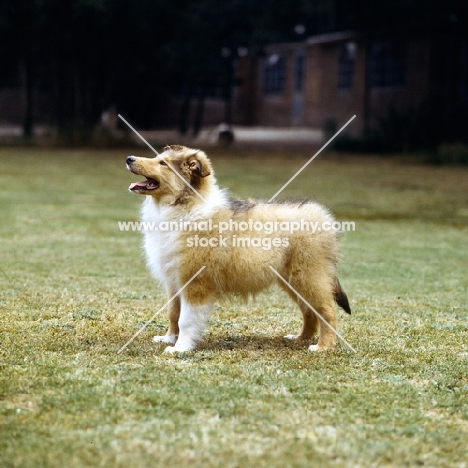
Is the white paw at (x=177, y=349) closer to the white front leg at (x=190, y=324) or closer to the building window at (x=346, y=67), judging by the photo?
the white front leg at (x=190, y=324)

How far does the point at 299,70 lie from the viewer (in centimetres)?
4775

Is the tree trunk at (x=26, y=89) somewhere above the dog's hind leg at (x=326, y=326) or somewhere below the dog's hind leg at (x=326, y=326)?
above

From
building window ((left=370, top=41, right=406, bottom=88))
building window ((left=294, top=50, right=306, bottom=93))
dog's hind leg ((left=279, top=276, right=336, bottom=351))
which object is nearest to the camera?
dog's hind leg ((left=279, top=276, right=336, bottom=351))

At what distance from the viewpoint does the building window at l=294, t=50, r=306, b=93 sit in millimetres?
47312

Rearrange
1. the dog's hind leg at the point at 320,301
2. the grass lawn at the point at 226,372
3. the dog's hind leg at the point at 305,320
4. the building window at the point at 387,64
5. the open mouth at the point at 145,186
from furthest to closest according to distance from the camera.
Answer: the building window at the point at 387,64, the dog's hind leg at the point at 305,320, the dog's hind leg at the point at 320,301, the open mouth at the point at 145,186, the grass lawn at the point at 226,372

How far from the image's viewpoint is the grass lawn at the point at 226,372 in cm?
447

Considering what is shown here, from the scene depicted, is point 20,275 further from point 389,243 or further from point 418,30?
point 418,30

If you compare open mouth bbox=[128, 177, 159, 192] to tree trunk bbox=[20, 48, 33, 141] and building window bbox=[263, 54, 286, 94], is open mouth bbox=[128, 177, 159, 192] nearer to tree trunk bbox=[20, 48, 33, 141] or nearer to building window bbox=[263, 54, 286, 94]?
tree trunk bbox=[20, 48, 33, 141]

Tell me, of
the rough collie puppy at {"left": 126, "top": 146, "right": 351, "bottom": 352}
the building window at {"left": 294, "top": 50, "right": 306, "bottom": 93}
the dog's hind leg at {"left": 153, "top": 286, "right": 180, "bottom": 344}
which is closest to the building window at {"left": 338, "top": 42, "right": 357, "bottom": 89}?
the building window at {"left": 294, "top": 50, "right": 306, "bottom": 93}

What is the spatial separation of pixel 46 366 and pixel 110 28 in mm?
29571

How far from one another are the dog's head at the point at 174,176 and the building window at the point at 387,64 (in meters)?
33.7

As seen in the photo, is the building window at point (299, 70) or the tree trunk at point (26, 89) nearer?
the tree trunk at point (26, 89)

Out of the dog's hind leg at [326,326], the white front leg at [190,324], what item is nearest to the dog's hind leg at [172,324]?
the white front leg at [190,324]

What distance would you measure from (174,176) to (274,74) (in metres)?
44.8
